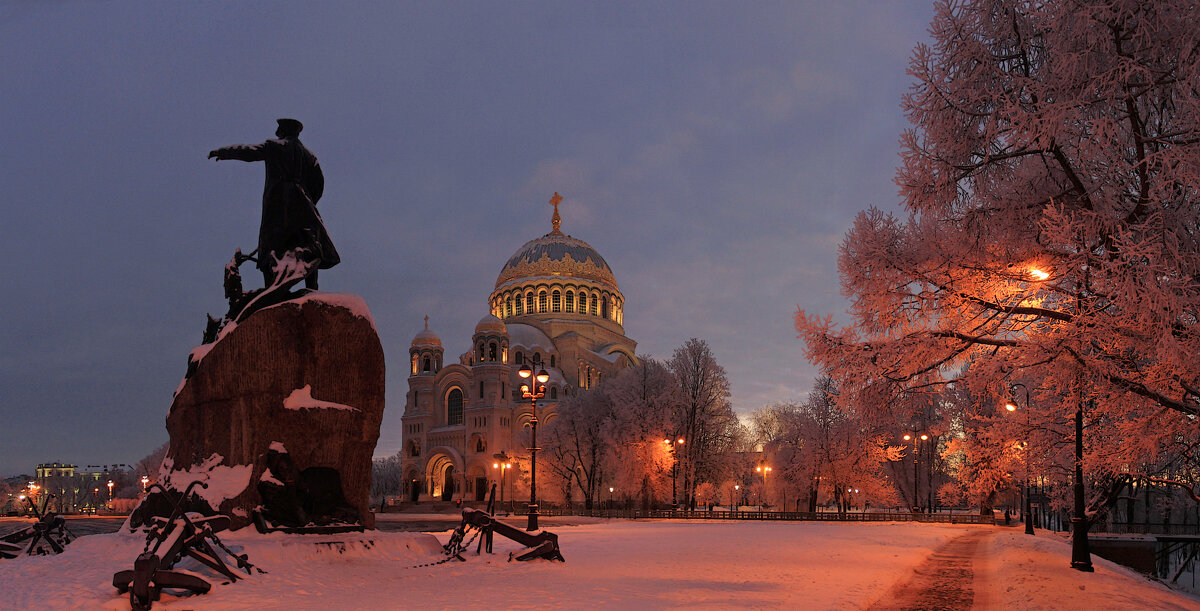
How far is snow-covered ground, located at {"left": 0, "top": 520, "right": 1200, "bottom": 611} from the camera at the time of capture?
8.73 m

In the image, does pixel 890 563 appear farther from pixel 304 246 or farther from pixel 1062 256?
pixel 304 246

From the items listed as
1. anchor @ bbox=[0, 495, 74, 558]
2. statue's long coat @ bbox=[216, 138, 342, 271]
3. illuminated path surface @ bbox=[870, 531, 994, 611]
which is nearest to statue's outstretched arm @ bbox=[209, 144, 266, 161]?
statue's long coat @ bbox=[216, 138, 342, 271]

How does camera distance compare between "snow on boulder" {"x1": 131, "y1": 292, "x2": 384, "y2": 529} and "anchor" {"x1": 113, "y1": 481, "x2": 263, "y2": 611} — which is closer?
"anchor" {"x1": 113, "y1": 481, "x2": 263, "y2": 611}

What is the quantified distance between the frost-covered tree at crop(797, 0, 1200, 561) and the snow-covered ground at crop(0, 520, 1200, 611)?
8.33 feet

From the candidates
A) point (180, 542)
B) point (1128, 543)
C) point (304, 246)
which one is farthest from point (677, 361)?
point (180, 542)

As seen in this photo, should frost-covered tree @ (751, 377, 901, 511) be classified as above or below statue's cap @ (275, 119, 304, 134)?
below

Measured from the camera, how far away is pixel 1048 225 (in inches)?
336

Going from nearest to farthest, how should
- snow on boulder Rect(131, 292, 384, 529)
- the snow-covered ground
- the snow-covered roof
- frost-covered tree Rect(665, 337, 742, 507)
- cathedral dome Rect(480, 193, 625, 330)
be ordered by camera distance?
the snow-covered ground < snow on boulder Rect(131, 292, 384, 529) < frost-covered tree Rect(665, 337, 742, 507) < the snow-covered roof < cathedral dome Rect(480, 193, 625, 330)

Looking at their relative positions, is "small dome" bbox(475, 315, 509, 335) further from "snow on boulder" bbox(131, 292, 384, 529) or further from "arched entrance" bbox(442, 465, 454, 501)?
"snow on boulder" bbox(131, 292, 384, 529)

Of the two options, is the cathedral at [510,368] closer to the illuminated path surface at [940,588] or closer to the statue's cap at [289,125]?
the illuminated path surface at [940,588]

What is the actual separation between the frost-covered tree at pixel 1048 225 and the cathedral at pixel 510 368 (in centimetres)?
4785

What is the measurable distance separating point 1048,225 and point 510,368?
61.3 meters

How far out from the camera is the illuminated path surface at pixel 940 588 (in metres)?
9.67

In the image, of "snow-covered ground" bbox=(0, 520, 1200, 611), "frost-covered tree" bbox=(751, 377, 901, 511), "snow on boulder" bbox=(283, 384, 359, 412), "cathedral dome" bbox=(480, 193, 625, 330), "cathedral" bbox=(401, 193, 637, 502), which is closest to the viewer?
"snow-covered ground" bbox=(0, 520, 1200, 611)
